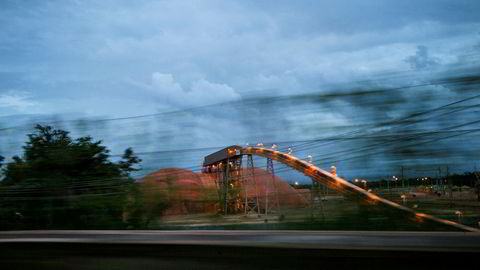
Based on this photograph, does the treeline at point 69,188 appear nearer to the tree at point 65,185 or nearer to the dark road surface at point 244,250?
the tree at point 65,185

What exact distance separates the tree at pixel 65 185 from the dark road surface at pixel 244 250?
846mm

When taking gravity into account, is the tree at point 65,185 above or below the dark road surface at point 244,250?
above

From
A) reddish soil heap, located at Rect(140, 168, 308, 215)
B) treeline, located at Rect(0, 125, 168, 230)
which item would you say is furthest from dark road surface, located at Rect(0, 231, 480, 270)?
treeline, located at Rect(0, 125, 168, 230)

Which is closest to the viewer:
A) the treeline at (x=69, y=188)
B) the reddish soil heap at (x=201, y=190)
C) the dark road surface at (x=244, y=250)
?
the dark road surface at (x=244, y=250)

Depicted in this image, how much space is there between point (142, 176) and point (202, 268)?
4.77ft

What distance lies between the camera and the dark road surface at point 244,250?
145 cm

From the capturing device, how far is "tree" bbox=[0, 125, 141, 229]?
340cm

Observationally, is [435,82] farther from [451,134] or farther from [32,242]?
[32,242]

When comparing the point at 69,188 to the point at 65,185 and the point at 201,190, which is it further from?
the point at 201,190

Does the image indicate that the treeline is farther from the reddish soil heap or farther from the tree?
the reddish soil heap

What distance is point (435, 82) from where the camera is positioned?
80.8 inches

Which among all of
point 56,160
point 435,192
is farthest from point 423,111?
point 56,160

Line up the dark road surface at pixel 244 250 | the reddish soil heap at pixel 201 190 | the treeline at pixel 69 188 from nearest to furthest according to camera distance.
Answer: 1. the dark road surface at pixel 244 250
2. the reddish soil heap at pixel 201 190
3. the treeline at pixel 69 188

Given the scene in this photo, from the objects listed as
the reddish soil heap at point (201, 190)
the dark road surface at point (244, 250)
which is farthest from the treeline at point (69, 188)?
the dark road surface at point (244, 250)
